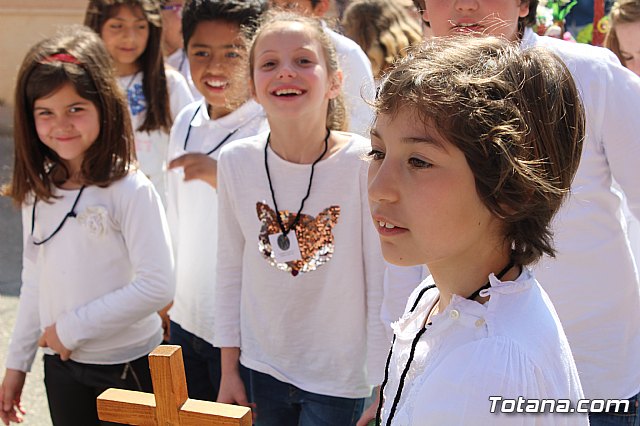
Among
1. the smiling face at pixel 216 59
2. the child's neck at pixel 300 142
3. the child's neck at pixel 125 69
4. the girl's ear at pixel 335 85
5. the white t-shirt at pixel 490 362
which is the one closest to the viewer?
the white t-shirt at pixel 490 362

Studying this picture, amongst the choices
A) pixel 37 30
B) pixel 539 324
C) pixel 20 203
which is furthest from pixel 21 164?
pixel 37 30

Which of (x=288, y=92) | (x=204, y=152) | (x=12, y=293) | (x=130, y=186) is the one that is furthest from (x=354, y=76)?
(x=12, y=293)

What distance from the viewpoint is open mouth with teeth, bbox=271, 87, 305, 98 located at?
2.34m

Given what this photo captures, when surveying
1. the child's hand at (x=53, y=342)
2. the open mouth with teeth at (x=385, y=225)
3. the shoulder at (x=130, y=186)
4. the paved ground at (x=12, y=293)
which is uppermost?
the open mouth with teeth at (x=385, y=225)

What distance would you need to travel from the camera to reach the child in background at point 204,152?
2.72 meters

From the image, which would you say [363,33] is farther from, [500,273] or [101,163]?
[500,273]

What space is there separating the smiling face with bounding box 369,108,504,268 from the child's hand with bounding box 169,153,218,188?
56.2 inches

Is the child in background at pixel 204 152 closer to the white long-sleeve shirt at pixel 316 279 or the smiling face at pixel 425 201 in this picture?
the white long-sleeve shirt at pixel 316 279

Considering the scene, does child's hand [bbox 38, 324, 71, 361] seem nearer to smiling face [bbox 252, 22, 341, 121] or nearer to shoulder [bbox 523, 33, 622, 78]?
smiling face [bbox 252, 22, 341, 121]

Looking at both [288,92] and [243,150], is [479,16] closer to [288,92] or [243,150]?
[288,92]

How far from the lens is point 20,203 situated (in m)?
2.71

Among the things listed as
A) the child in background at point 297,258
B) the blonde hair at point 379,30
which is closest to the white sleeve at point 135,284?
the child in background at point 297,258

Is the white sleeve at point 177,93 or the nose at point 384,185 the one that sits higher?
the nose at point 384,185

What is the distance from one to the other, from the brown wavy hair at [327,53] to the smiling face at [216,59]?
0.38 metres
